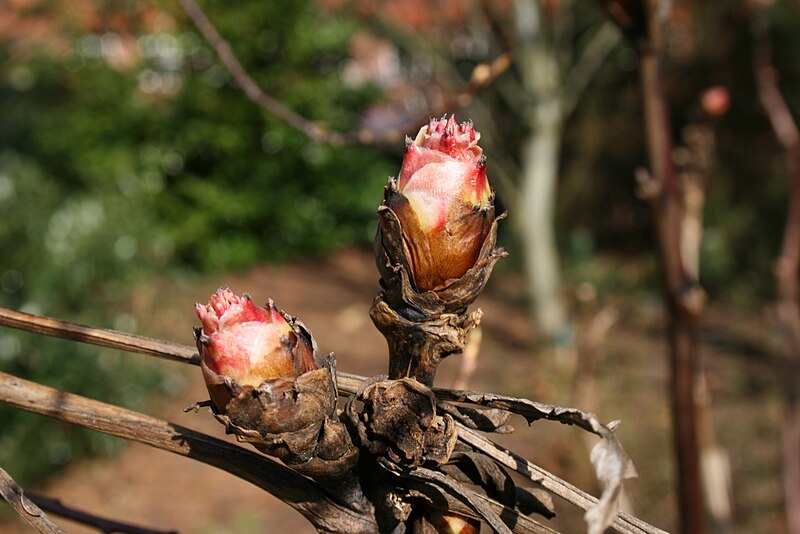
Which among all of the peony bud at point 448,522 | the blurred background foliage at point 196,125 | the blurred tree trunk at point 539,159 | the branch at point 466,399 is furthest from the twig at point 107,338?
the blurred background foliage at point 196,125

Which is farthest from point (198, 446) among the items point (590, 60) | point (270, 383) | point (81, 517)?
point (590, 60)

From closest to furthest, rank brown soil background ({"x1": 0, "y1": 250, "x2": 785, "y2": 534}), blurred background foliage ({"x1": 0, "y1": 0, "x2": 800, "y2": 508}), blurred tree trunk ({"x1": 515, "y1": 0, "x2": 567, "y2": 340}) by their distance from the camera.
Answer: brown soil background ({"x1": 0, "y1": 250, "x2": 785, "y2": 534}) < blurred tree trunk ({"x1": 515, "y1": 0, "x2": 567, "y2": 340}) < blurred background foliage ({"x1": 0, "y1": 0, "x2": 800, "y2": 508})

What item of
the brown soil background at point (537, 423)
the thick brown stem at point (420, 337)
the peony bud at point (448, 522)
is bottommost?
the peony bud at point (448, 522)

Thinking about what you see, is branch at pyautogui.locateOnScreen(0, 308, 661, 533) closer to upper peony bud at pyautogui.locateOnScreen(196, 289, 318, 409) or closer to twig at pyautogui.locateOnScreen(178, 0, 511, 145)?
upper peony bud at pyautogui.locateOnScreen(196, 289, 318, 409)

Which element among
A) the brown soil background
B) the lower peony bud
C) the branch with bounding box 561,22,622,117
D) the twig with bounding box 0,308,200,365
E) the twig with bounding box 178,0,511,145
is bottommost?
the lower peony bud

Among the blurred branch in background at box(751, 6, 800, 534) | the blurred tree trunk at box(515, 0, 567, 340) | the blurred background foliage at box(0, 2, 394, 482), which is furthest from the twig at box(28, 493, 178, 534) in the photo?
the blurred background foliage at box(0, 2, 394, 482)

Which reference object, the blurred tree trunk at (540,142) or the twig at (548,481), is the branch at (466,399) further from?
the blurred tree trunk at (540,142)
